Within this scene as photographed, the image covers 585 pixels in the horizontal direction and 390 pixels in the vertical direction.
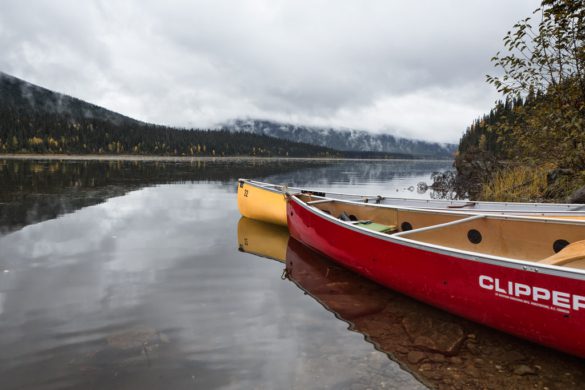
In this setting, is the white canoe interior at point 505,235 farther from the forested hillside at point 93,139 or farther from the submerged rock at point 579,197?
the forested hillside at point 93,139

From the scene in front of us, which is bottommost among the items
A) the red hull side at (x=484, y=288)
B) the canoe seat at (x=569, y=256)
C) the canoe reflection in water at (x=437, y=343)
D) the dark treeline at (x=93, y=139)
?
the canoe reflection in water at (x=437, y=343)

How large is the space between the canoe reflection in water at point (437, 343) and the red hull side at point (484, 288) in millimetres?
266

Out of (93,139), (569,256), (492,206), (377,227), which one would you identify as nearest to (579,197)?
(492,206)

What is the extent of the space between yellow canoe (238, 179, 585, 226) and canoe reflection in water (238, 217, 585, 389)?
10.6ft

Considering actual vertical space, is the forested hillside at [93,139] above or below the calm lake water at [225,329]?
above

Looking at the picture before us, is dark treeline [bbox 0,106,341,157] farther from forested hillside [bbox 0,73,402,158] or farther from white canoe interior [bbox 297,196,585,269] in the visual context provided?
white canoe interior [bbox 297,196,585,269]

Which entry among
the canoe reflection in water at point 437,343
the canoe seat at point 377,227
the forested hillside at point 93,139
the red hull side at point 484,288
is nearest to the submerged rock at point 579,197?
the canoe seat at point 377,227

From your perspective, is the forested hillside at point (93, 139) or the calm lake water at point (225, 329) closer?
the calm lake water at point (225, 329)

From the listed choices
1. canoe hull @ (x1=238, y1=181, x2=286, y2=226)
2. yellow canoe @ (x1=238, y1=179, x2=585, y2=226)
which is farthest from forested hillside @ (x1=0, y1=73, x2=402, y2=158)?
yellow canoe @ (x1=238, y1=179, x2=585, y2=226)

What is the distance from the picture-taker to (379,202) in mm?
11508

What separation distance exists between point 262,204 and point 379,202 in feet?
15.3

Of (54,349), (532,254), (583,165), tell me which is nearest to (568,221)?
(532,254)

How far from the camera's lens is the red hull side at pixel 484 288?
4.17 meters

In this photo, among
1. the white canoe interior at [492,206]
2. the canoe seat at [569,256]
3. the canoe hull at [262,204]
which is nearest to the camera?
the canoe seat at [569,256]
